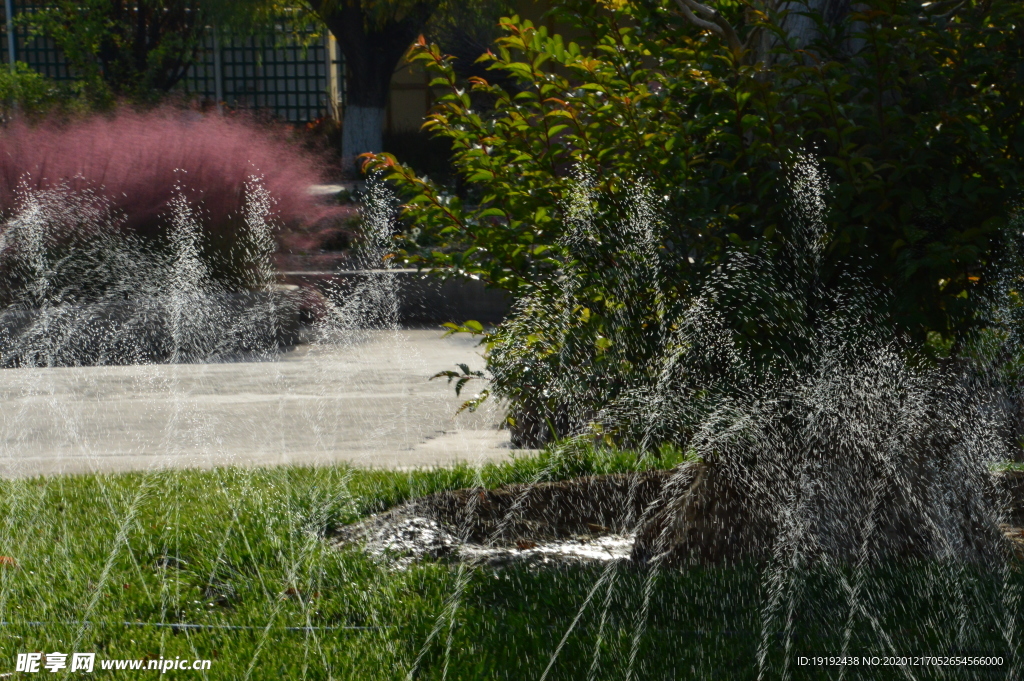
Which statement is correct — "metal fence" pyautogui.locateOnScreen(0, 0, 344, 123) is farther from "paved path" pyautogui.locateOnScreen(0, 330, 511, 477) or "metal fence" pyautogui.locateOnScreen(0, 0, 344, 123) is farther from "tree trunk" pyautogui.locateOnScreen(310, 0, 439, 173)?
"paved path" pyautogui.locateOnScreen(0, 330, 511, 477)

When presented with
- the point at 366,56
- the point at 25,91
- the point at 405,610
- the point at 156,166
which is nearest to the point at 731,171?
the point at 405,610

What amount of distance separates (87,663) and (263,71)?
23.6 meters

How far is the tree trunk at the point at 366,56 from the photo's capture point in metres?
18.0

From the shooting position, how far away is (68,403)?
6840 millimetres

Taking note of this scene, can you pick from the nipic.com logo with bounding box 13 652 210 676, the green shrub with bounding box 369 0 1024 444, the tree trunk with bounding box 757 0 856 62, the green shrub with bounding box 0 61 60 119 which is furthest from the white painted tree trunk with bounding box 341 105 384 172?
the nipic.com logo with bounding box 13 652 210 676

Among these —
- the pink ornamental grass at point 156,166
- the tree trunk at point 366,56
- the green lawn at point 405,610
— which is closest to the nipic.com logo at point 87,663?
the green lawn at point 405,610

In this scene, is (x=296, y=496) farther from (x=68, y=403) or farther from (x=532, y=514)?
(x=68, y=403)

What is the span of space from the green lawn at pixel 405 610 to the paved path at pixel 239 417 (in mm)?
1450

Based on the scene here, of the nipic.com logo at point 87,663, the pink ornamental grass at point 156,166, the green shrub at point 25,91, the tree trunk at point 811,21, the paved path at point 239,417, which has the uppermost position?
the tree trunk at point 811,21

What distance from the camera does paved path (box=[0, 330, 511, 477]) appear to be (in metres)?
5.48

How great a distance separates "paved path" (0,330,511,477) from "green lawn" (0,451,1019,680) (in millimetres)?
1450

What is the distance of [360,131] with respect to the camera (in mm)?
19234

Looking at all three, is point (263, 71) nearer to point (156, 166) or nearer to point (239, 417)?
point (156, 166)

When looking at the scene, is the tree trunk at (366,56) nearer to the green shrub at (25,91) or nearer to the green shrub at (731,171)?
the green shrub at (25,91)
